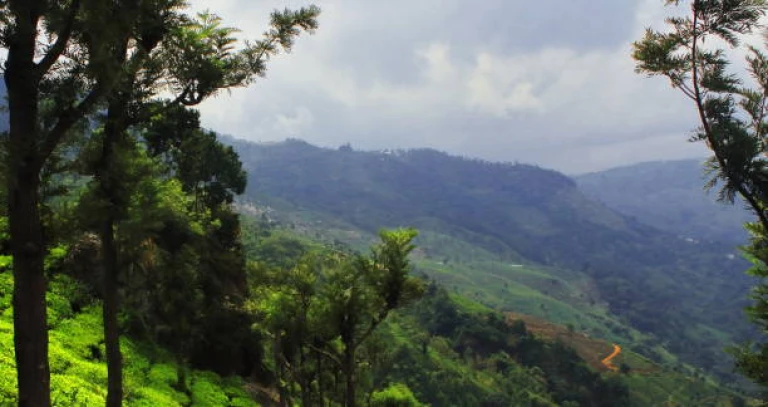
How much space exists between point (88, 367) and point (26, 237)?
20.1 m

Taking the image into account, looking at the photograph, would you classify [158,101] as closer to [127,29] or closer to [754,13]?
[127,29]

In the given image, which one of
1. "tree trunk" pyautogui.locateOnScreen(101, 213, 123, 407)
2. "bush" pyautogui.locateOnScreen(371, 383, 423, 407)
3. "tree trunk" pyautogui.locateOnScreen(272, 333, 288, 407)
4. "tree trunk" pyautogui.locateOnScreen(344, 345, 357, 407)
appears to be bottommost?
"bush" pyautogui.locateOnScreen(371, 383, 423, 407)

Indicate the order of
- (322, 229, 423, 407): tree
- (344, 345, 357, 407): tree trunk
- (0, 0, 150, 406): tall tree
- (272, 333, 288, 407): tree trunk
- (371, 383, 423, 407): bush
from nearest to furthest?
1. (0, 0, 150, 406): tall tree
2. (344, 345, 357, 407): tree trunk
3. (322, 229, 423, 407): tree
4. (272, 333, 288, 407): tree trunk
5. (371, 383, 423, 407): bush

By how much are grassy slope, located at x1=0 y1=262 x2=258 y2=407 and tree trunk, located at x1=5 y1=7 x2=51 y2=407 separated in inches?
500

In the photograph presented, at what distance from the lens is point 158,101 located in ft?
51.7

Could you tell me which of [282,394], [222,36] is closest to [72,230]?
[222,36]

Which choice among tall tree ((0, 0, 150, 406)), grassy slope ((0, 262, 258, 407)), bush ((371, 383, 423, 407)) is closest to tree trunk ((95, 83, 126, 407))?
tall tree ((0, 0, 150, 406))

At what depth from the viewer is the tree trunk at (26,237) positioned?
10.9 metres

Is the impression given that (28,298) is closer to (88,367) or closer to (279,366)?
(88,367)

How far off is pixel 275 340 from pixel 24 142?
97.1 ft

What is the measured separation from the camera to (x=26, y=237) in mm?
11016

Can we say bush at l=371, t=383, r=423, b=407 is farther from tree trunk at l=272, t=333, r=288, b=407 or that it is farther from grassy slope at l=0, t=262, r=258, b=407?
grassy slope at l=0, t=262, r=258, b=407

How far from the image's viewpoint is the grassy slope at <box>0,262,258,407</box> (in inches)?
928

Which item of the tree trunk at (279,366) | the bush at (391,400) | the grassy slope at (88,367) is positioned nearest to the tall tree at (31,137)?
the grassy slope at (88,367)
